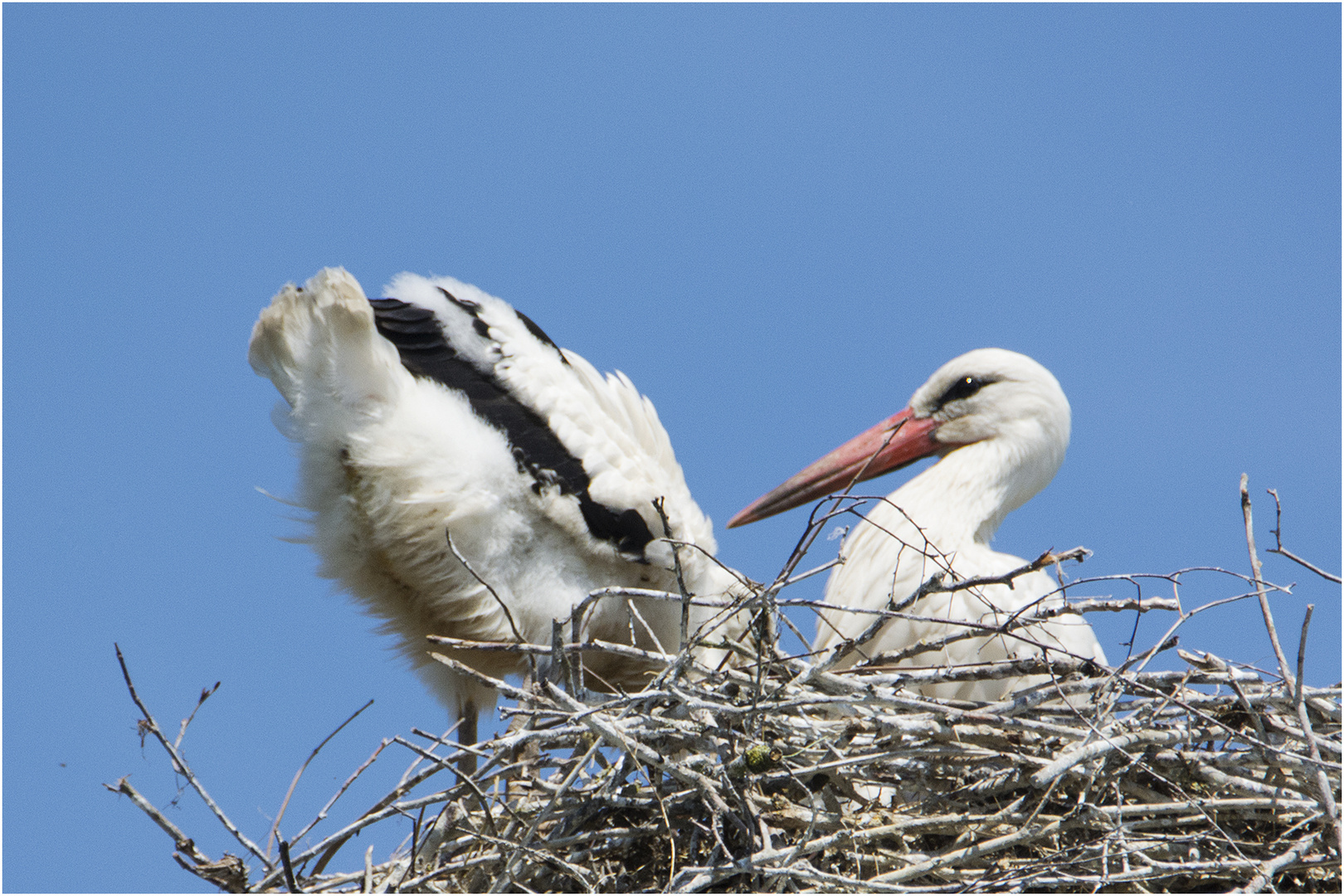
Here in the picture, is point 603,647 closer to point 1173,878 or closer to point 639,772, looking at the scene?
point 639,772

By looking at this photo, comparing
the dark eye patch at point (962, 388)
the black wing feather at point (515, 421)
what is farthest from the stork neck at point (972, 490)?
the black wing feather at point (515, 421)

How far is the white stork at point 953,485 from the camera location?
9.73 ft

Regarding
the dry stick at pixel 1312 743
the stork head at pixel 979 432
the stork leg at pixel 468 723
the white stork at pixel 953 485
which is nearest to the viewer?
the dry stick at pixel 1312 743

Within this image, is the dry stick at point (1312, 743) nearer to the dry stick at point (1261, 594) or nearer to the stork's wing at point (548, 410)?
the dry stick at point (1261, 594)

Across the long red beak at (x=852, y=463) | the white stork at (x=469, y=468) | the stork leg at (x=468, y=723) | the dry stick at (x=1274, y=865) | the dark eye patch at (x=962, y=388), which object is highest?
the dark eye patch at (x=962, y=388)

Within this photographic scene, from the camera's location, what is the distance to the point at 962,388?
3475 mm

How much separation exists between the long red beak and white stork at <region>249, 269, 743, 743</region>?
509mm

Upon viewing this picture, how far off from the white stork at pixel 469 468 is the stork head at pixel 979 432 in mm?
584

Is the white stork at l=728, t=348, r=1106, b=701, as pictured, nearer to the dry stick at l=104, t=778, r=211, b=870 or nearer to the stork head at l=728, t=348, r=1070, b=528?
the stork head at l=728, t=348, r=1070, b=528

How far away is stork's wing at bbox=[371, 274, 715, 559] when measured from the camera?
2.63m

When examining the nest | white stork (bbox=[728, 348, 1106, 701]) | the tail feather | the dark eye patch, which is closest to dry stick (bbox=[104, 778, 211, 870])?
the nest

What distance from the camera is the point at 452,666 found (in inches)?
79.9

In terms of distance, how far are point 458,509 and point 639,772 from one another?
0.69 metres

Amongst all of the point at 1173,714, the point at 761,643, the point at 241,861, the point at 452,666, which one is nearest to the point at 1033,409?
the point at 1173,714
